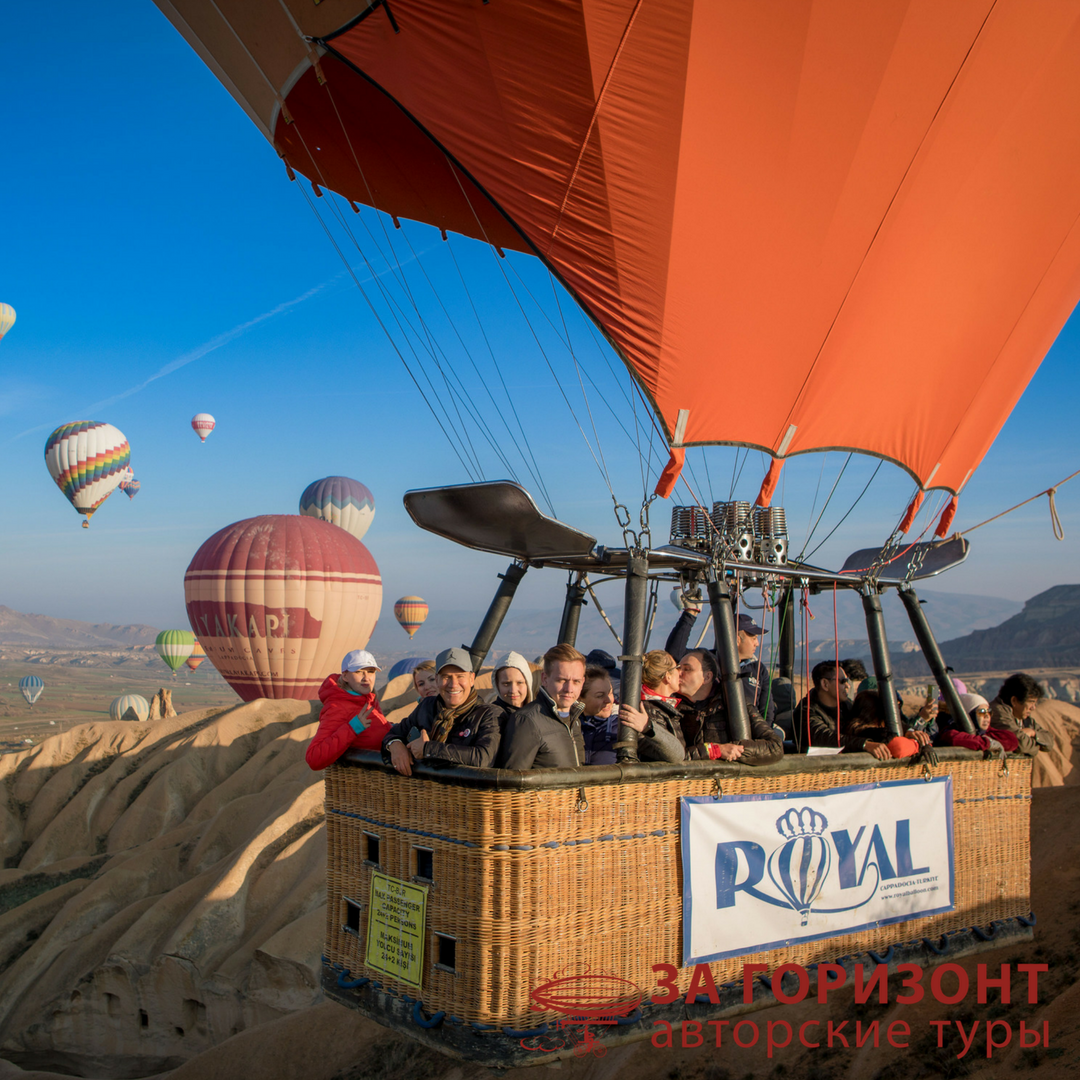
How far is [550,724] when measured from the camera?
3723 millimetres

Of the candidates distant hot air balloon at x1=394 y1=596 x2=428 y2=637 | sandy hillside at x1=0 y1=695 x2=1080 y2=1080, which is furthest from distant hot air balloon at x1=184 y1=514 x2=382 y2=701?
distant hot air balloon at x1=394 y1=596 x2=428 y2=637

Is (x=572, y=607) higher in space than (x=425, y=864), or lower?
higher

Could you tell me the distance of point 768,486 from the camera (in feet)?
20.6

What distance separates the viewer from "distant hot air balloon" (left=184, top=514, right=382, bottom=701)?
1158 inches

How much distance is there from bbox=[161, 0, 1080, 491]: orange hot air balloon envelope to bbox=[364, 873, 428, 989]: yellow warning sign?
10.7ft

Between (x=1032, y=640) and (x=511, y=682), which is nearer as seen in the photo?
(x=511, y=682)

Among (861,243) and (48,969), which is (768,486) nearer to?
(861,243)

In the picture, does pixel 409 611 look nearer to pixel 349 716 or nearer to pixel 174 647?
pixel 174 647

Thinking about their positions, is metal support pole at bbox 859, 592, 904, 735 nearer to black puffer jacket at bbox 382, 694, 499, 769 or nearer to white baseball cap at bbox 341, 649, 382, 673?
black puffer jacket at bbox 382, 694, 499, 769

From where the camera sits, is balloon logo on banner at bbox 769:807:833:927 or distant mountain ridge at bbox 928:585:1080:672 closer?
balloon logo on banner at bbox 769:807:833:927

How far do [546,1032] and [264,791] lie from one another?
48.5ft

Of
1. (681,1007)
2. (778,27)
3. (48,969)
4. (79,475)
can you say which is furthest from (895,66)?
(79,475)

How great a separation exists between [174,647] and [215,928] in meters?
45.5

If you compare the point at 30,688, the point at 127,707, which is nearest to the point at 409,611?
the point at 127,707
